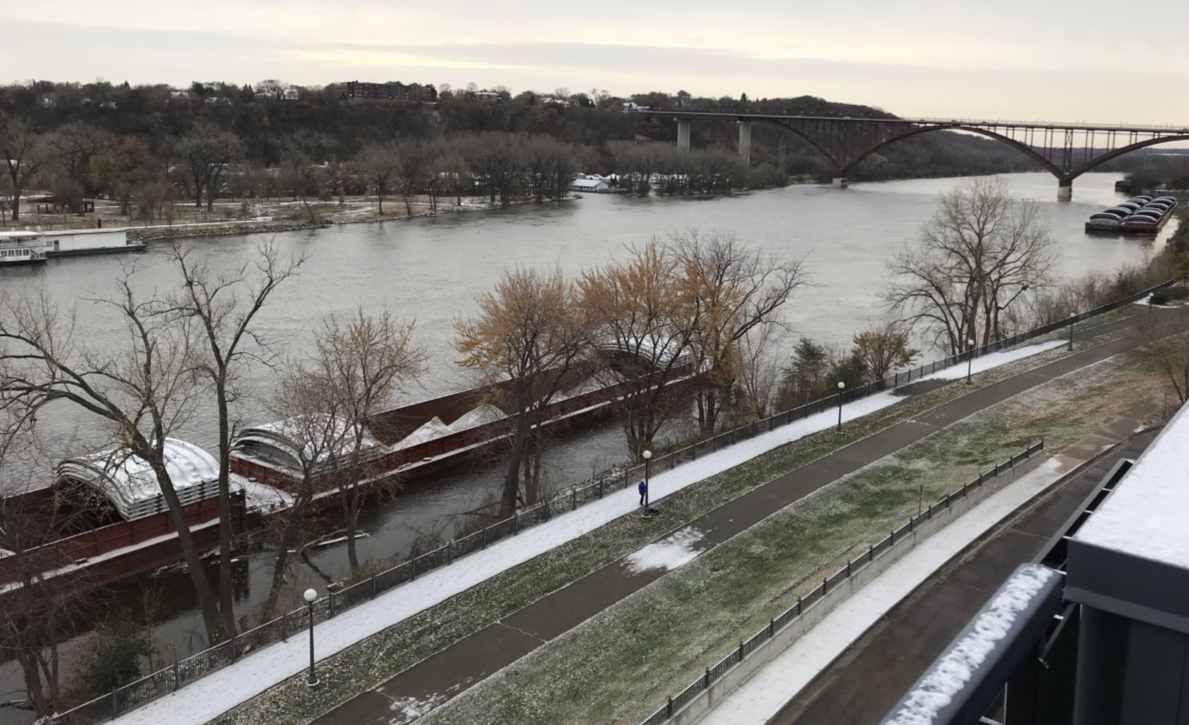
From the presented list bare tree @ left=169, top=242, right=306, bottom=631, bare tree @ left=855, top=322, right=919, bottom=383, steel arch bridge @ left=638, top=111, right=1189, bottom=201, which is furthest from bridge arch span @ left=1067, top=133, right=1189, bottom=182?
bare tree @ left=169, top=242, right=306, bottom=631

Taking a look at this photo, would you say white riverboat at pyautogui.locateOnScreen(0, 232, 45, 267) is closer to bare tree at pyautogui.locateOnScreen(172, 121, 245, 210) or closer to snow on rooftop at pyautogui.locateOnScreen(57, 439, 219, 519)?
bare tree at pyautogui.locateOnScreen(172, 121, 245, 210)

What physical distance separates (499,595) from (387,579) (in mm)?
2405

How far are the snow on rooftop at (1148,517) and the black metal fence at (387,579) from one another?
14.6 meters

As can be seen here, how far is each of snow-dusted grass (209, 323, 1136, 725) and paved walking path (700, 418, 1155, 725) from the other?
16.1 feet

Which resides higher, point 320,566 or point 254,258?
point 254,258

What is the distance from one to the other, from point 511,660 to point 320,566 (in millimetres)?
9302

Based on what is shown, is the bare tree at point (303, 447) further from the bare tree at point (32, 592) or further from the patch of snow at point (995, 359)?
the patch of snow at point (995, 359)

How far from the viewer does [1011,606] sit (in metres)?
3.49

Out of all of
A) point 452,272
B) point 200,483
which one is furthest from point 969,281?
point 200,483

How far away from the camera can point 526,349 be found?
79.7 ft

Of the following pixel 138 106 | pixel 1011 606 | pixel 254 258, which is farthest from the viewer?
pixel 138 106

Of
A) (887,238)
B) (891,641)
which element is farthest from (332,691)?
(887,238)

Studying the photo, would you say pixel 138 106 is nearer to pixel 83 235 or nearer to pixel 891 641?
pixel 83 235

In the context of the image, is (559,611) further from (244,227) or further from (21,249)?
(244,227)
